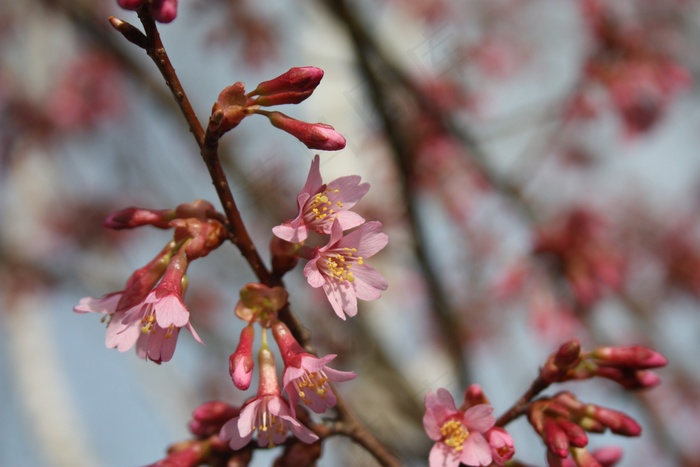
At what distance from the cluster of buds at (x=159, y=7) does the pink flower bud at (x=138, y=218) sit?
1.57 ft

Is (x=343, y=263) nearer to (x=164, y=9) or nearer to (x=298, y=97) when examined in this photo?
(x=298, y=97)

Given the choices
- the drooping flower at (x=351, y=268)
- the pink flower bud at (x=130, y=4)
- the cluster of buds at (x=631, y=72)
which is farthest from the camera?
the cluster of buds at (x=631, y=72)

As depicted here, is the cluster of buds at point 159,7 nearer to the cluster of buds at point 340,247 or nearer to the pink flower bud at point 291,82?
the pink flower bud at point 291,82

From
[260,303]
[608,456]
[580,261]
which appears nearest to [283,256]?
[260,303]

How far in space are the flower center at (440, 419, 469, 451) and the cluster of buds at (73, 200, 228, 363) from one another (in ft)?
2.16

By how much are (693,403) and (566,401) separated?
7.19 metres

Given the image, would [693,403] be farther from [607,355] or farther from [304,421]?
[304,421]

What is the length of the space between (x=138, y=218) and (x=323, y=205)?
46 cm

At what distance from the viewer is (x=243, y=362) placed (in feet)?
4.56

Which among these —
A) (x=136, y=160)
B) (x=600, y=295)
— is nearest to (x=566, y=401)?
(x=600, y=295)

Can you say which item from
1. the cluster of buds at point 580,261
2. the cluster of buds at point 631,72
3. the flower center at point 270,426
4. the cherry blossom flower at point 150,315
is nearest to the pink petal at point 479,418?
the flower center at point 270,426

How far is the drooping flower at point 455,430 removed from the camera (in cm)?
141

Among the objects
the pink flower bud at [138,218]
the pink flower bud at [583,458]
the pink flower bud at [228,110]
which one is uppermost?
the pink flower bud at [228,110]

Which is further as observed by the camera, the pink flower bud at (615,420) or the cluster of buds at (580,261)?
the cluster of buds at (580,261)
